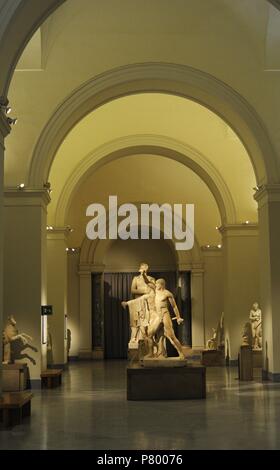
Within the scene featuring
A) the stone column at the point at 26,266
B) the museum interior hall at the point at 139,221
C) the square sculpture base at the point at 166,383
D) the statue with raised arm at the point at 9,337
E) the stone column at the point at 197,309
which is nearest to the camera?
the museum interior hall at the point at 139,221

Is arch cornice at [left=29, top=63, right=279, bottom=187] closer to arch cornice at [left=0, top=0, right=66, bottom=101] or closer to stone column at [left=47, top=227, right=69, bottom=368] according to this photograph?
arch cornice at [left=0, top=0, right=66, bottom=101]

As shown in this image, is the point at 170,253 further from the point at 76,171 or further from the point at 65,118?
the point at 65,118

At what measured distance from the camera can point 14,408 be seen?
37.0ft

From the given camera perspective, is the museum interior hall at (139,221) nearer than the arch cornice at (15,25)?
No

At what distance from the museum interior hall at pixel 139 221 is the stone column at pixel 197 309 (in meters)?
0.09

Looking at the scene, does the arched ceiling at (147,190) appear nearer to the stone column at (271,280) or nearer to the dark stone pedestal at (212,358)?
the dark stone pedestal at (212,358)

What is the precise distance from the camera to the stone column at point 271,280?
59.0ft

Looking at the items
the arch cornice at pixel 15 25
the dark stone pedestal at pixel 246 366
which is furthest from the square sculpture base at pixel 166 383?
the arch cornice at pixel 15 25

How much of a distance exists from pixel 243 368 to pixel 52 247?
9086 millimetres

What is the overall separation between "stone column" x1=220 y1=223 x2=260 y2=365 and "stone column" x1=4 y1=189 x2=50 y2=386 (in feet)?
27.1

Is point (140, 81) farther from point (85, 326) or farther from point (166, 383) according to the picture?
point (85, 326)

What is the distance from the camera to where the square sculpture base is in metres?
15.0

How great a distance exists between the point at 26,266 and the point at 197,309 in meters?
14.9
